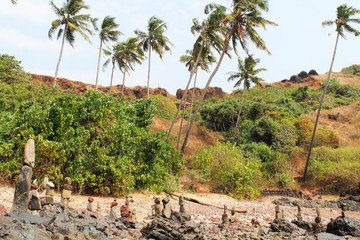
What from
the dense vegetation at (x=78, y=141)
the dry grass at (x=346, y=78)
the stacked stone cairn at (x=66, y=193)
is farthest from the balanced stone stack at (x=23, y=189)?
the dry grass at (x=346, y=78)

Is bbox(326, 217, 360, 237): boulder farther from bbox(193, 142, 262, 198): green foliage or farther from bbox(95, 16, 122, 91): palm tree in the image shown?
bbox(95, 16, 122, 91): palm tree

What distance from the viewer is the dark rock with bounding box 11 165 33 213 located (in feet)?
18.3

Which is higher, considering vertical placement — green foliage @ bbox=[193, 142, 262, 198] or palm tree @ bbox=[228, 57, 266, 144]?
palm tree @ bbox=[228, 57, 266, 144]

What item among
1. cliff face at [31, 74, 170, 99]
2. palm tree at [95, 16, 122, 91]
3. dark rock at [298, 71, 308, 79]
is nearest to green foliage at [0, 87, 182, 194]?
palm tree at [95, 16, 122, 91]

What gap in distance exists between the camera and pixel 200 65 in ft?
87.8

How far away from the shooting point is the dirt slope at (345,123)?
94.9 feet

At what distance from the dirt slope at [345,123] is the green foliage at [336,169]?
7.03m

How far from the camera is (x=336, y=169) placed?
19250 millimetres

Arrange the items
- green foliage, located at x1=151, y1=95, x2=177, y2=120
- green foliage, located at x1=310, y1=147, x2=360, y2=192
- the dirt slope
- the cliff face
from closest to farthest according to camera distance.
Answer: green foliage, located at x1=310, y1=147, x2=360, y2=192 → the dirt slope → green foliage, located at x1=151, y1=95, x2=177, y2=120 → the cliff face

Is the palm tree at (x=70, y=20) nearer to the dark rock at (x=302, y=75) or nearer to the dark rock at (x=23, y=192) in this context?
the dark rock at (x=23, y=192)

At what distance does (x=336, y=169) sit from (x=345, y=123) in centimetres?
1803

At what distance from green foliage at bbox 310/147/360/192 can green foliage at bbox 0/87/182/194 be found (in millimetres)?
14008

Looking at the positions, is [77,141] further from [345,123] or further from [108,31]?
[345,123]

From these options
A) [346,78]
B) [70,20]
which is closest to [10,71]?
[70,20]
